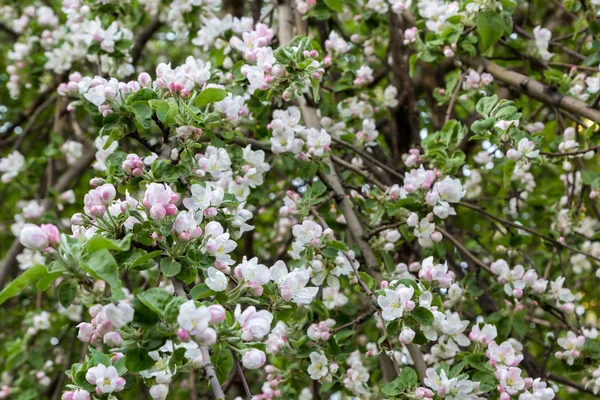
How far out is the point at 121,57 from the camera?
7.66 feet

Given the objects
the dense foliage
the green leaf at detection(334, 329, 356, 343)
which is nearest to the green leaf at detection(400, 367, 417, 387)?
the dense foliage

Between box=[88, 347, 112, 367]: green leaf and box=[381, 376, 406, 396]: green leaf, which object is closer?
box=[88, 347, 112, 367]: green leaf

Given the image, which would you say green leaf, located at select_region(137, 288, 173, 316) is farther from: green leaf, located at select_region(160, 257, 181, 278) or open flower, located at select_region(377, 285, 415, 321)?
open flower, located at select_region(377, 285, 415, 321)

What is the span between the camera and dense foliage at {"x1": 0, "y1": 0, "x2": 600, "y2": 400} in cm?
123

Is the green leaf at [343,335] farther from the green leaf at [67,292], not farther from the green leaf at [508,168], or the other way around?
the green leaf at [67,292]

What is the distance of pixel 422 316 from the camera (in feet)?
4.74

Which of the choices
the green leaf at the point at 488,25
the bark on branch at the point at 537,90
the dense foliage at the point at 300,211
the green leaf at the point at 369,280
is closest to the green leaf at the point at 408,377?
the dense foliage at the point at 300,211

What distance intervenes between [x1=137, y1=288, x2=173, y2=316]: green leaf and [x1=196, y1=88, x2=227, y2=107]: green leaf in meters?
0.58

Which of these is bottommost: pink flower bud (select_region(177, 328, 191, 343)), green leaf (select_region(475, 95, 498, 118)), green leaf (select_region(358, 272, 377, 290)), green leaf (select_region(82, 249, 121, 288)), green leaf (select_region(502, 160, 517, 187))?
green leaf (select_region(358, 272, 377, 290))

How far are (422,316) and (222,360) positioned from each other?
0.50 m

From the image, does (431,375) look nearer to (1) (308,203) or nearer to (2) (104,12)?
(1) (308,203)

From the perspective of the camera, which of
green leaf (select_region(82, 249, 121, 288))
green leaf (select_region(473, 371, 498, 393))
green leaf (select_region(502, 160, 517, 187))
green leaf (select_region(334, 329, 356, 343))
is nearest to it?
green leaf (select_region(82, 249, 121, 288))

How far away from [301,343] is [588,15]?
1.53m

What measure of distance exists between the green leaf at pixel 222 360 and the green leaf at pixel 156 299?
182 mm
